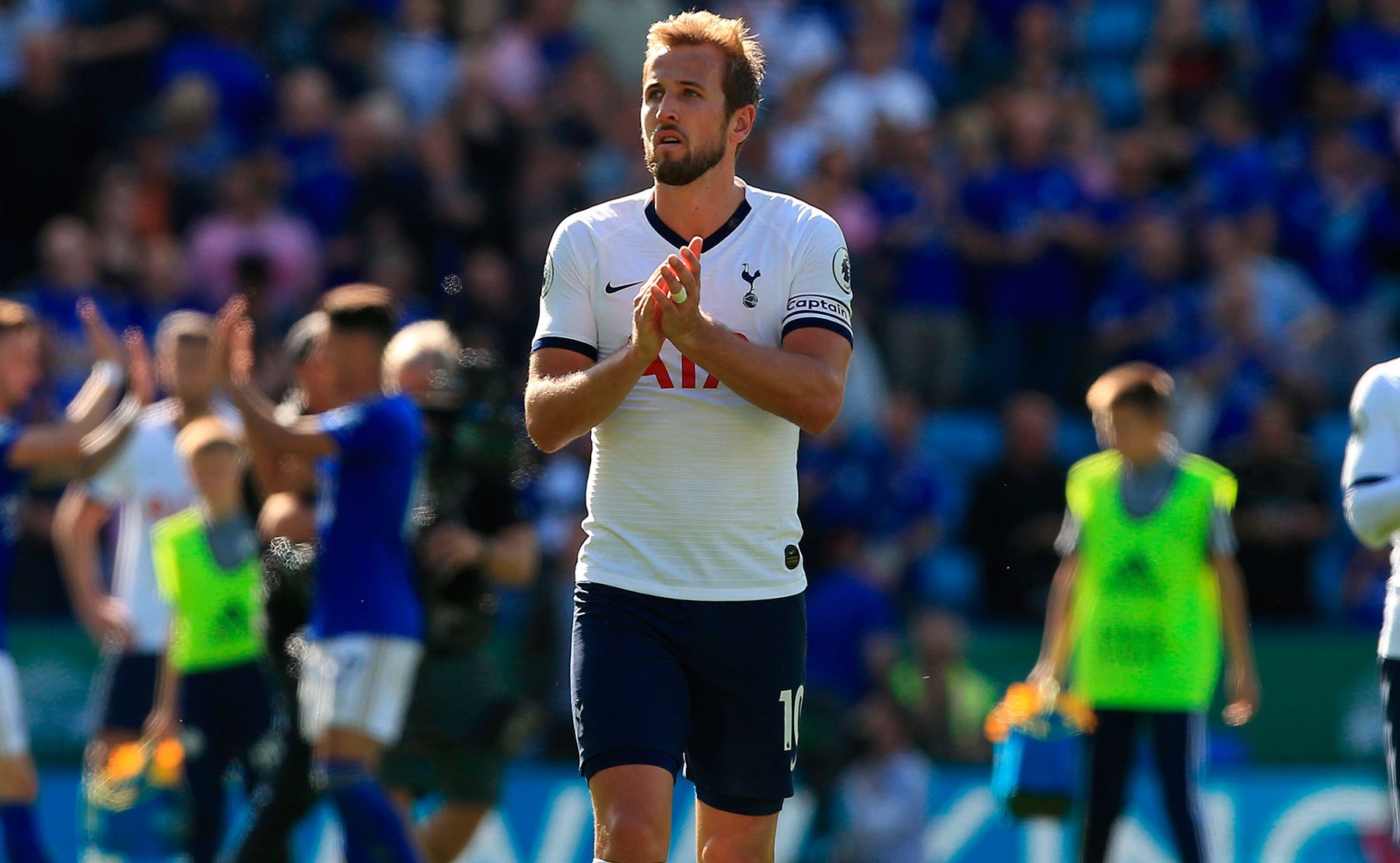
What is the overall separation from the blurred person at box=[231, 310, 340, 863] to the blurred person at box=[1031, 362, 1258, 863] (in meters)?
3.40

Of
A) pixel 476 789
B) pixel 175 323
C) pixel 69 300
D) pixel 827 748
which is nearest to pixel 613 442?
pixel 476 789

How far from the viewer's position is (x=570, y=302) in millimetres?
5156

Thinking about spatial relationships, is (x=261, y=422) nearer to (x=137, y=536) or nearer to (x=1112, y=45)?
(x=137, y=536)

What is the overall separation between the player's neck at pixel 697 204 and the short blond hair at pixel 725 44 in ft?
0.64

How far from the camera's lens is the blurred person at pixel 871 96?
14914 mm

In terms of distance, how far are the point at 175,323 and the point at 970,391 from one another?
7072 mm

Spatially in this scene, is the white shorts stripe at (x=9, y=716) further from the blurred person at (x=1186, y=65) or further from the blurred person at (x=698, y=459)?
the blurred person at (x=1186, y=65)

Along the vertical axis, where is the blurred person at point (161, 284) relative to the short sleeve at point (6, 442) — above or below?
above

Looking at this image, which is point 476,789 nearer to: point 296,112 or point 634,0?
point 296,112

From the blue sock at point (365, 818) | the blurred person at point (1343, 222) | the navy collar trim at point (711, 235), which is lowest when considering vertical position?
the blue sock at point (365, 818)

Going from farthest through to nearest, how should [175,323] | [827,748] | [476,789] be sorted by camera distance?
[827,748] → [175,323] → [476,789]

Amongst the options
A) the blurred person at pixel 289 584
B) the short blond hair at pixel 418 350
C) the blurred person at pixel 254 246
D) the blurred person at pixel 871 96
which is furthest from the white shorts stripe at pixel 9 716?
the blurred person at pixel 871 96

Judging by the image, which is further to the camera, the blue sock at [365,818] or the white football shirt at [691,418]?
the blue sock at [365,818]

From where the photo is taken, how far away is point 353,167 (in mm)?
14055
